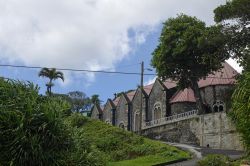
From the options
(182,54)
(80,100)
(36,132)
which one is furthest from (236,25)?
(80,100)

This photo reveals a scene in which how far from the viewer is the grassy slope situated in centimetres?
3406

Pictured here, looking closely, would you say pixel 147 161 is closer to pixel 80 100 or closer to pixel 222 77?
pixel 222 77

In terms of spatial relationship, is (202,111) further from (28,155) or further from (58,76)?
(28,155)

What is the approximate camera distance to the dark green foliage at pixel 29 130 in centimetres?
1694

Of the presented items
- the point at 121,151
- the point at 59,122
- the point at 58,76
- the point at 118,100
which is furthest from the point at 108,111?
the point at 59,122

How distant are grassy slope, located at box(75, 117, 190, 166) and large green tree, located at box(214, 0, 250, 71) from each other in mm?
10006

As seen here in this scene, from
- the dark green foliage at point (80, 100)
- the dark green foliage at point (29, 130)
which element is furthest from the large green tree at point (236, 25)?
the dark green foliage at point (80, 100)

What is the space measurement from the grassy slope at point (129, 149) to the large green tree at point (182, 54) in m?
12.3

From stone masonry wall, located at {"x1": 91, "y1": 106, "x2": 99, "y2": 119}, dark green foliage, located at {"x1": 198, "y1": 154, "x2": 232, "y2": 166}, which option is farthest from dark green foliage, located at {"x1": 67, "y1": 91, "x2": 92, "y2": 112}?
dark green foliage, located at {"x1": 198, "y1": 154, "x2": 232, "y2": 166}

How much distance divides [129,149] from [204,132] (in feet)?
50.4

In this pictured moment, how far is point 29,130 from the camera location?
17234 mm

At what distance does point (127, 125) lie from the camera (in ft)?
246

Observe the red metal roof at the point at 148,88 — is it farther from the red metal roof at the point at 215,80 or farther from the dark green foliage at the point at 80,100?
the dark green foliage at the point at 80,100

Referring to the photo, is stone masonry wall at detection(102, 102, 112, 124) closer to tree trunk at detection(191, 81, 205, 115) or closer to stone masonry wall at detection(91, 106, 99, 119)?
stone masonry wall at detection(91, 106, 99, 119)
